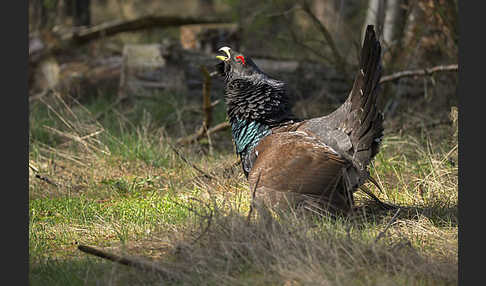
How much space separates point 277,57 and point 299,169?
4.63 m

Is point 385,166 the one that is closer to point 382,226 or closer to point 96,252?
point 382,226

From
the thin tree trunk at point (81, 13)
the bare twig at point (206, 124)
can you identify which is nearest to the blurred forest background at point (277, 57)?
the thin tree trunk at point (81, 13)

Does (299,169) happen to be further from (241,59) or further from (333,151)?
(241,59)

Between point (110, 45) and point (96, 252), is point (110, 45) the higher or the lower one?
the higher one

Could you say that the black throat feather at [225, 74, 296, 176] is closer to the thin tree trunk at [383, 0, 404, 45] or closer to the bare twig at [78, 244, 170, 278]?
the bare twig at [78, 244, 170, 278]

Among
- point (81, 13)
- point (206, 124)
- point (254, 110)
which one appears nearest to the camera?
point (254, 110)

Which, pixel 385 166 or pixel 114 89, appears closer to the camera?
pixel 385 166

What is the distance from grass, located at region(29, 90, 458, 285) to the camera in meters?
2.85

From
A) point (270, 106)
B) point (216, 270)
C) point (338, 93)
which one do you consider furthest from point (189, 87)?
point (216, 270)

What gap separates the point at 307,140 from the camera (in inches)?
149

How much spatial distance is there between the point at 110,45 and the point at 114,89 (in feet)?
7.06

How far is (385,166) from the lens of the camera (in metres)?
5.02

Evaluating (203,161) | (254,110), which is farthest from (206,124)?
(254,110)

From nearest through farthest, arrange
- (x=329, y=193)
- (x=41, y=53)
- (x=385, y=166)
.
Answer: (x=329, y=193) → (x=385, y=166) → (x=41, y=53)
